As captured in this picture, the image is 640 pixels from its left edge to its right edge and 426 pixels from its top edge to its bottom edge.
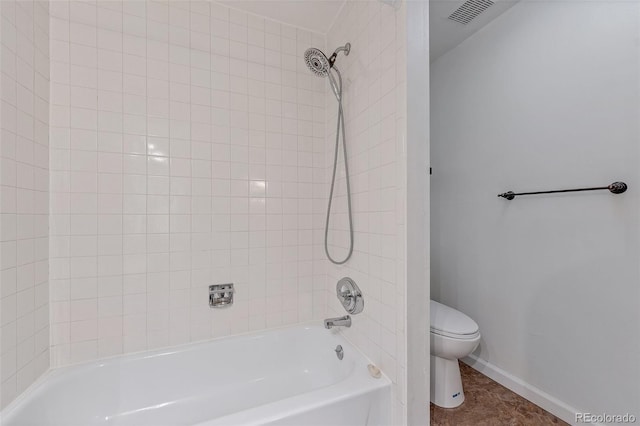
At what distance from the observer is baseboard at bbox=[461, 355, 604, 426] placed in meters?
1.51

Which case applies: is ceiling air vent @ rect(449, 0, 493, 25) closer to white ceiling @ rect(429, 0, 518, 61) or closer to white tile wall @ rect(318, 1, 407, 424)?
white ceiling @ rect(429, 0, 518, 61)

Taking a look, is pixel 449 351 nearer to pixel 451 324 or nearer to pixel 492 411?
pixel 451 324

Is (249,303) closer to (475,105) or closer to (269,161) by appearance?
(269,161)

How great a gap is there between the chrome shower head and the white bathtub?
4.78ft

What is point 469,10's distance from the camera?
1780mm

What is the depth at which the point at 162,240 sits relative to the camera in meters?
1.51

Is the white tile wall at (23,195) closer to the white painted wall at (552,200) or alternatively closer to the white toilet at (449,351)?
the white toilet at (449,351)

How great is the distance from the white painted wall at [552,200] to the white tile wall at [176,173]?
1138mm

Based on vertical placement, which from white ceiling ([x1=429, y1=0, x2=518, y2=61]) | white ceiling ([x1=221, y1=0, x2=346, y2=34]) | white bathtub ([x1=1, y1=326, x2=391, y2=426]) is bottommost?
white bathtub ([x1=1, y1=326, x2=391, y2=426])

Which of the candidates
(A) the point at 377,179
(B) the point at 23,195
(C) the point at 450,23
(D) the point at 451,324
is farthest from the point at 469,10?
(B) the point at 23,195

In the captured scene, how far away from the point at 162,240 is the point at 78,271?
1.26ft

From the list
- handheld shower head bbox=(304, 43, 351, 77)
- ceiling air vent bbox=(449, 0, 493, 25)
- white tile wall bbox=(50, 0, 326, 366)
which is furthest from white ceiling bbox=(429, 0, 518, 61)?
handheld shower head bbox=(304, 43, 351, 77)

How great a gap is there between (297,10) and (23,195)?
1648 millimetres

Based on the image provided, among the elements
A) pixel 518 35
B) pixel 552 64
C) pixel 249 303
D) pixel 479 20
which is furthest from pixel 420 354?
pixel 479 20
